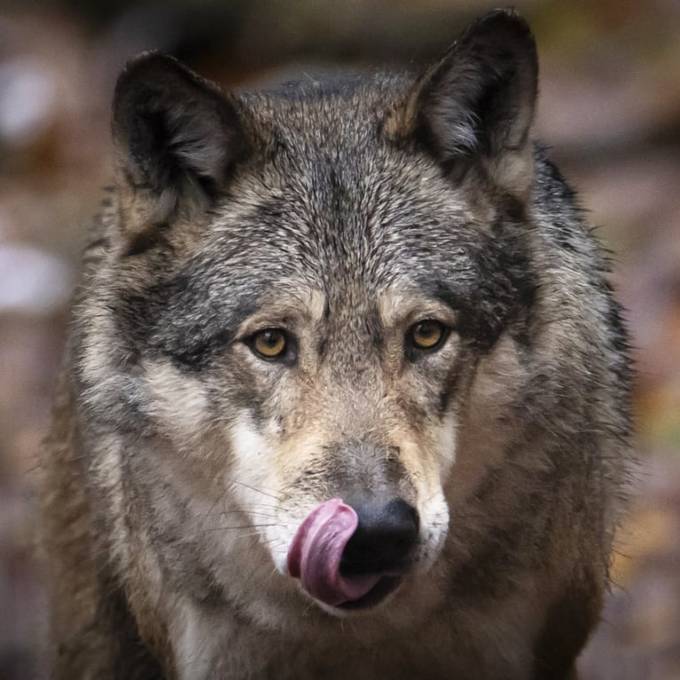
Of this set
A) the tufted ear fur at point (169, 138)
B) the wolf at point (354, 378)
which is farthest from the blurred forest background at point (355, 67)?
the tufted ear fur at point (169, 138)

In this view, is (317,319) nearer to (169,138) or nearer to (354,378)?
(354,378)

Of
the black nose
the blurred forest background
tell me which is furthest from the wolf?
the blurred forest background

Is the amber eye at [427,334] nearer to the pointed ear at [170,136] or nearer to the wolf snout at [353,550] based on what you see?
the wolf snout at [353,550]

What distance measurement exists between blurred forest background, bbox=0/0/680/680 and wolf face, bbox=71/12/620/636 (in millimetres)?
2652

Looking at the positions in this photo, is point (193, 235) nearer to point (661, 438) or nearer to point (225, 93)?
point (225, 93)

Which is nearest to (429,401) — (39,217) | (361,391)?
(361,391)

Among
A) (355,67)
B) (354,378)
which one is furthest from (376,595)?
(355,67)

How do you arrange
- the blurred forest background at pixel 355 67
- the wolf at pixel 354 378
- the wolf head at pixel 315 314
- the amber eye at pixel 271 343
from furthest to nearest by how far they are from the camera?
the blurred forest background at pixel 355 67, the amber eye at pixel 271 343, the wolf at pixel 354 378, the wolf head at pixel 315 314

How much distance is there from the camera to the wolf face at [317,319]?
16.0 feet

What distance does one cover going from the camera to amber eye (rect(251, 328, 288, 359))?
17.0 feet

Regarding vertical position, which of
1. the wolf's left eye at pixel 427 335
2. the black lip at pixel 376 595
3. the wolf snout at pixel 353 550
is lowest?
the black lip at pixel 376 595

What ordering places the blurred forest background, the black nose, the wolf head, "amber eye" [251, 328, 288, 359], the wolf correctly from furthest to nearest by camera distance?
the blurred forest background → "amber eye" [251, 328, 288, 359] → the wolf → the wolf head → the black nose

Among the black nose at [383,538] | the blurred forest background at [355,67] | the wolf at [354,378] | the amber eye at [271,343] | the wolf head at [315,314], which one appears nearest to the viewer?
the black nose at [383,538]

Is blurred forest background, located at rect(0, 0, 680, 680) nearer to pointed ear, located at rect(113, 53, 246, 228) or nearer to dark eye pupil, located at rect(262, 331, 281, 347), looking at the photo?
pointed ear, located at rect(113, 53, 246, 228)
